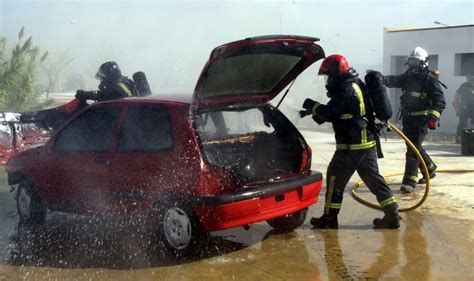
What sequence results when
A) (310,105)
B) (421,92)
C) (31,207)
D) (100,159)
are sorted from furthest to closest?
(421,92) → (31,207) → (310,105) → (100,159)

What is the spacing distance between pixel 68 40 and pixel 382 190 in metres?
13.7

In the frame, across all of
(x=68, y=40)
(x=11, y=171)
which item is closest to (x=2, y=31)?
(x=68, y=40)

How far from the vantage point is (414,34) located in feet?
53.7

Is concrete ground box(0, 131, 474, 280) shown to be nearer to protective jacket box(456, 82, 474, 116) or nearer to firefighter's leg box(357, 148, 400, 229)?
firefighter's leg box(357, 148, 400, 229)

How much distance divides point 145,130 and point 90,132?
71cm

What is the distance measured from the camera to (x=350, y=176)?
501 cm

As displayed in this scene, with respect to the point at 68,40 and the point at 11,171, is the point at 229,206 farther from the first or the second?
the point at 68,40

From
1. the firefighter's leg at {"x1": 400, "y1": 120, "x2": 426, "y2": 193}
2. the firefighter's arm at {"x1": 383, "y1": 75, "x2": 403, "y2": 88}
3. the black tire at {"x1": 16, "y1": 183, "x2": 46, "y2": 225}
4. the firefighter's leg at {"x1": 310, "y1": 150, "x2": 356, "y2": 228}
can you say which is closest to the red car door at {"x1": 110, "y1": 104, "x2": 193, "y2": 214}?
the black tire at {"x1": 16, "y1": 183, "x2": 46, "y2": 225}

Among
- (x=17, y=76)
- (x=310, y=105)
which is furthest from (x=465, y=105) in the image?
(x=17, y=76)

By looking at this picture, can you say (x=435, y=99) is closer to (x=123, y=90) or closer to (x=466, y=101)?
(x=123, y=90)

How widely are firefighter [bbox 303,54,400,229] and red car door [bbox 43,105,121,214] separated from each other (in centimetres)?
192

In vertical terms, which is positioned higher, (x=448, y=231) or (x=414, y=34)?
(x=414, y=34)

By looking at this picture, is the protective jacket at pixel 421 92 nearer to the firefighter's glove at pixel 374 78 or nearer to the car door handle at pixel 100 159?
the firefighter's glove at pixel 374 78

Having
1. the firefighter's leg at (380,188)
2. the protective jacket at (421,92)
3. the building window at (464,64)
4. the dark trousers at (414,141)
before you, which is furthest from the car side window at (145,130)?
the building window at (464,64)
